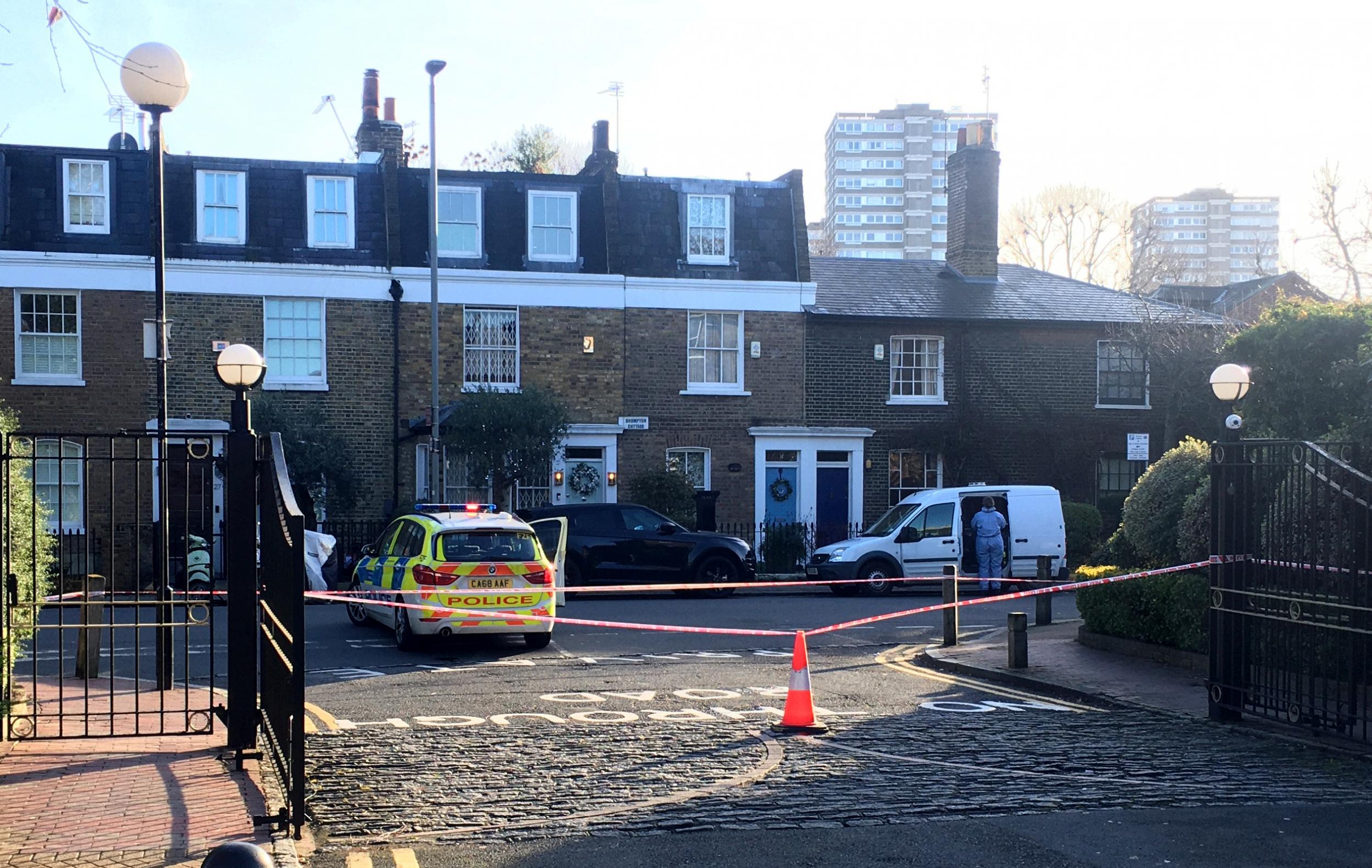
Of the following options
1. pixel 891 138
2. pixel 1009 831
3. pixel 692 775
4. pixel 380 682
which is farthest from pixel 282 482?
pixel 891 138

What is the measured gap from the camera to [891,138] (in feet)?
497

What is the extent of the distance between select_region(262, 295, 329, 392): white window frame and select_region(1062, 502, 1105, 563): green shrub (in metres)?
16.1

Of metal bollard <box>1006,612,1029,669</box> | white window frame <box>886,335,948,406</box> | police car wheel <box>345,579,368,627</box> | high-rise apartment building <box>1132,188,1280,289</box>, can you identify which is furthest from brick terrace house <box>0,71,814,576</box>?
high-rise apartment building <box>1132,188,1280,289</box>

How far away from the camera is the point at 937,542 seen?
74.4 ft

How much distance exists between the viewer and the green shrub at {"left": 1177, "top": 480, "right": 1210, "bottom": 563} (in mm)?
12812

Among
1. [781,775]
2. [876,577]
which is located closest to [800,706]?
[781,775]

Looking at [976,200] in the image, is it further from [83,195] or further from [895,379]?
[83,195]

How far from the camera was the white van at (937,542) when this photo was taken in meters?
22.5

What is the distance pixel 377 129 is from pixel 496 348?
5679 millimetres

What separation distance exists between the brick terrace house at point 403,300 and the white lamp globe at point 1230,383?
15.4 meters

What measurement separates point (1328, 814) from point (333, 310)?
2267 centimetres

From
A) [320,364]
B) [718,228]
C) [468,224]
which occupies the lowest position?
[320,364]

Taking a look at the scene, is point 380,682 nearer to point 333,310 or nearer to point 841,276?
point 333,310

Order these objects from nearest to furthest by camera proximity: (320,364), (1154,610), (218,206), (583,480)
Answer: (1154,610) → (218,206) → (320,364) → (583,480)
